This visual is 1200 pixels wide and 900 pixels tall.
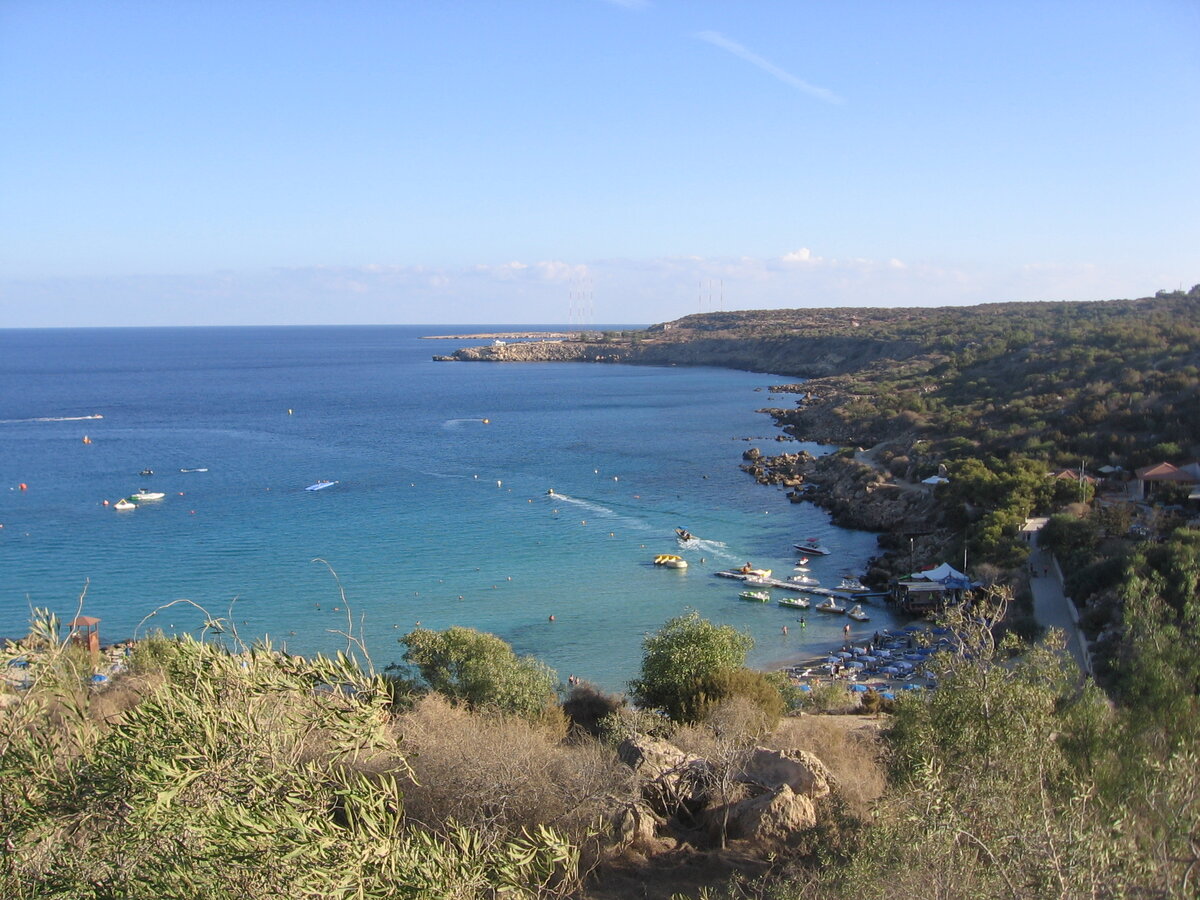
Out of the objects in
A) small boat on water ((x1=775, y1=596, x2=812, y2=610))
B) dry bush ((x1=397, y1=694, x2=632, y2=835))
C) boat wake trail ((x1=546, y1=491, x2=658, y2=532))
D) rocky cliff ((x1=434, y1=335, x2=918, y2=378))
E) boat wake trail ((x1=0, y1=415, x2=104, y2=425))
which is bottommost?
small boat on water ((x1=775, y1=596, x2=812, y2=610))

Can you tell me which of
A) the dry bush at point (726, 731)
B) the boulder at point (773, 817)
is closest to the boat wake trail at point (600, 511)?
the dry bush at point (726, 731)

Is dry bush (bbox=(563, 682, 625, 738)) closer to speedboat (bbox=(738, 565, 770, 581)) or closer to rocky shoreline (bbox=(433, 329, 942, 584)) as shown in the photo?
speedboat (bbox=(738, 565, 770, 581))

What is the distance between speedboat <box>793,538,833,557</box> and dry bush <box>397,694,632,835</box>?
922 inches

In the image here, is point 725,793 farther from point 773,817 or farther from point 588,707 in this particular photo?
point 588,707

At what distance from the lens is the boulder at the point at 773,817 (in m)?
10.6

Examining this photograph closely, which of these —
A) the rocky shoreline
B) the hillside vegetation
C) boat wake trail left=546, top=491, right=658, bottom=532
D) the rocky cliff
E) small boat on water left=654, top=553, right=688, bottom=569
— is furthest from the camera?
the rocky cliff

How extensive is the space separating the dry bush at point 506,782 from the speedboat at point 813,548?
23.4 metres

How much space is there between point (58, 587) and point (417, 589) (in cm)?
1201

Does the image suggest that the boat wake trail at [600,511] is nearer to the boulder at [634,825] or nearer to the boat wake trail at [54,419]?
the boulder at [634,825]

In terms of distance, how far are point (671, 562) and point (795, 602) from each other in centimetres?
557

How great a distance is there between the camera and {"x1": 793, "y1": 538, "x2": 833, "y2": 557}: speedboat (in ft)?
111

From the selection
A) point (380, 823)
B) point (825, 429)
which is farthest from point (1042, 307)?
point (380, 823)

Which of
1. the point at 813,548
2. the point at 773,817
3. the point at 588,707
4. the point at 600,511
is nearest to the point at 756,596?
the point at 813,548

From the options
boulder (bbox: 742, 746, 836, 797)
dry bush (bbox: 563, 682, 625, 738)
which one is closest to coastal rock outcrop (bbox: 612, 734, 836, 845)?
boulder (bbox: 742, 746, 836, 797)
